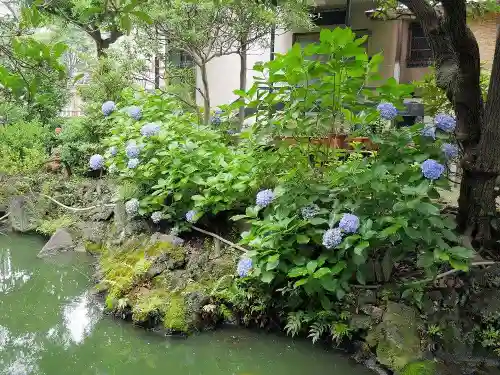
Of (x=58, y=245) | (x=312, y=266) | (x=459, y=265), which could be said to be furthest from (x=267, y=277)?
(x=58, y=245)

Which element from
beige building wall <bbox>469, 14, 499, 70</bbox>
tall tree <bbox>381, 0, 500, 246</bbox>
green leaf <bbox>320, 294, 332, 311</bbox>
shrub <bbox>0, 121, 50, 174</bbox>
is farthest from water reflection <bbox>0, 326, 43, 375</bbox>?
beige building wall <bbox>469, 14, 499, 70</bbox>

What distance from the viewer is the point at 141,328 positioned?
4.18m

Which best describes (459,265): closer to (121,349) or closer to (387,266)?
(387,266)

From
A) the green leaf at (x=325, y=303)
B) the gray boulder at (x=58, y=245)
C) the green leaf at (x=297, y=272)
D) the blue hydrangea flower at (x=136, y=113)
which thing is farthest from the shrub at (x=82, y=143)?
the green leaf at (x=325, y=303)

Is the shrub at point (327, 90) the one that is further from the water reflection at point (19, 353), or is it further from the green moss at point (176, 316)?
the water reflection at point (19, 353)

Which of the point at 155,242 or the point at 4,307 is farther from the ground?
the point at 155,242

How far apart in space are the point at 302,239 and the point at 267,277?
0.40 m

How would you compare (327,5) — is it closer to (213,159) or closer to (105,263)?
(213,159)

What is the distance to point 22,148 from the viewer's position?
900 cm

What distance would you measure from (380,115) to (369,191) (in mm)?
594

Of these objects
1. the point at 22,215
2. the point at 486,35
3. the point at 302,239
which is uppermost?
the point at 486,35

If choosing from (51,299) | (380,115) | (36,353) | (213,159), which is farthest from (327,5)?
(36,353)

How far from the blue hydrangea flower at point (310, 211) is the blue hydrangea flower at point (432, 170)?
0.83 meters

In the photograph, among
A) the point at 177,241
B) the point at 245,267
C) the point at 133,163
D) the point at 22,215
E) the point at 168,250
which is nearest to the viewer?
the point at 245,267
